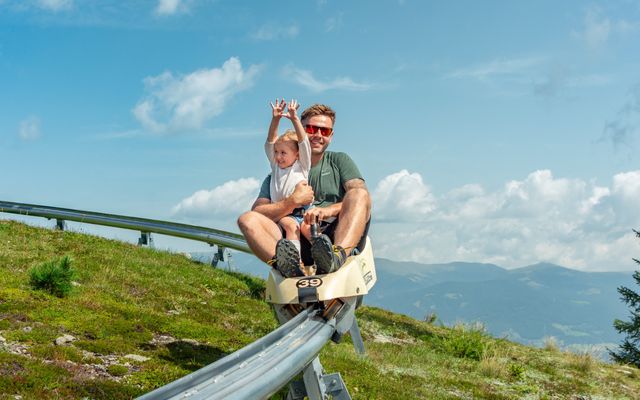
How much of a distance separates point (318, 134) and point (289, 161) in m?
0.73

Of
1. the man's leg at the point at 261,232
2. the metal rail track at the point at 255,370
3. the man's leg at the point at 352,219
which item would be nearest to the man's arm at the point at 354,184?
the man's leg at the point at 352,219

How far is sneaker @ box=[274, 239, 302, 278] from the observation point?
5641 mm

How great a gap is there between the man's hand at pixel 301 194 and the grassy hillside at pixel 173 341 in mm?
2012


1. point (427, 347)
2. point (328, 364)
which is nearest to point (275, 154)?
point (328, 364)

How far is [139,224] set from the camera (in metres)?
16.7

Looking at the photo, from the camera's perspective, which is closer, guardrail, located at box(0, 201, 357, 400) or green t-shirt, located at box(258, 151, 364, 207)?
guardrail, located at box(0, 201, 357, 400)

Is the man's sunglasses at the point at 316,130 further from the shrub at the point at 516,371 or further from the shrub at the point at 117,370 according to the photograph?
the shrub at the point at 516,371

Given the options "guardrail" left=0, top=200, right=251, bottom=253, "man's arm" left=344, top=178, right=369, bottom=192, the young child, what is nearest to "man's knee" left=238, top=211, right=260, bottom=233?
the young child

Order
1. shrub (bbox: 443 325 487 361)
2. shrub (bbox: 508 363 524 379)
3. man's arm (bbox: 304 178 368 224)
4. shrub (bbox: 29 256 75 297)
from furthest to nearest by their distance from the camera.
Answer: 1. shrub (bbox: 443 325 487 361)
2. shrub (bbox: 508 363 524 379)
3. shrub (bbox: 29 256 75 297)
4. man's arm (bbox: 304 178 368 224)

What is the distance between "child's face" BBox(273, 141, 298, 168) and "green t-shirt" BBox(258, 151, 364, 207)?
57 cm

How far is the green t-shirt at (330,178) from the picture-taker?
6777 mm

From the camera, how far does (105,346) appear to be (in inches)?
261

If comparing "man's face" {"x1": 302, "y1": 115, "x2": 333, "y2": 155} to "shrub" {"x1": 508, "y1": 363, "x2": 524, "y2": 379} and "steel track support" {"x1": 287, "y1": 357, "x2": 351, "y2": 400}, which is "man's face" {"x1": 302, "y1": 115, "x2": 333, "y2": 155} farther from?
"shrub" {"x1": 508, "y1": 363, "x2": 524, "y2": 379}

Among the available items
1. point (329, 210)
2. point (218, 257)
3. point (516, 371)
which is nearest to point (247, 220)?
point (329, 210)
